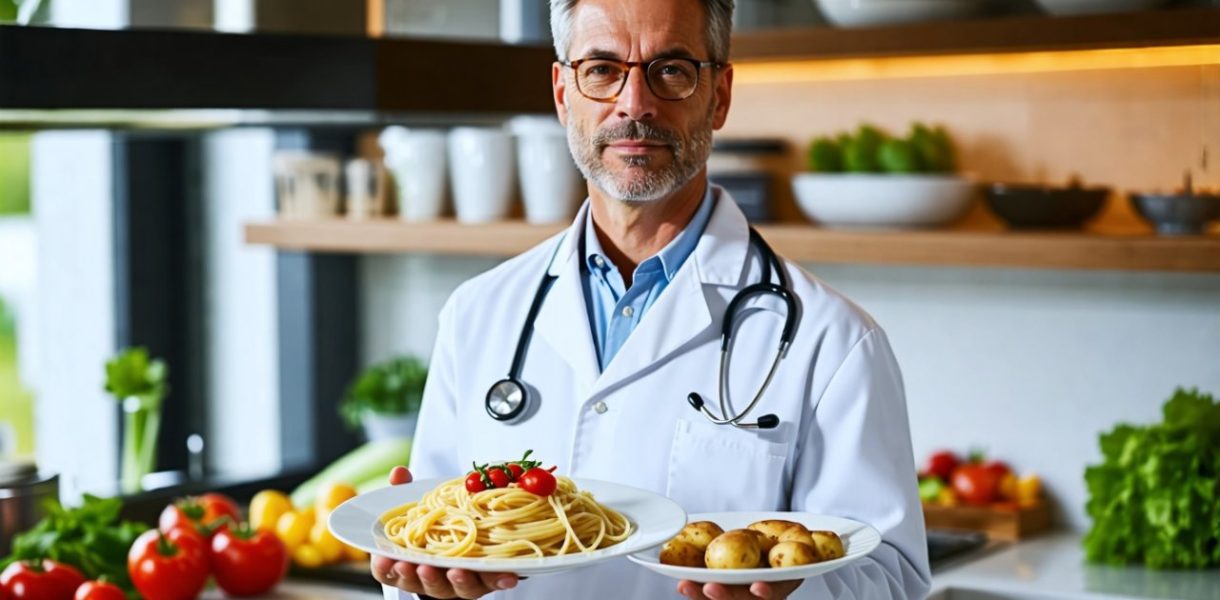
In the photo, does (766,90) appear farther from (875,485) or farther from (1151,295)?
(875,485)

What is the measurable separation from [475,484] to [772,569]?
1.23 feet

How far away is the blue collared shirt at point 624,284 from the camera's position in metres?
2.09

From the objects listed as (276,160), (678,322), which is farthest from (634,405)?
(276,160)

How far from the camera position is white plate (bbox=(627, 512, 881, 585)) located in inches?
64.6

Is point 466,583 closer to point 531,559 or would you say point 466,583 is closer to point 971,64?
point 531,559

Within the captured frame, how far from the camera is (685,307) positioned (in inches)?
80.7

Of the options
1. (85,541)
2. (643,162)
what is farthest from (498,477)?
(85,541)

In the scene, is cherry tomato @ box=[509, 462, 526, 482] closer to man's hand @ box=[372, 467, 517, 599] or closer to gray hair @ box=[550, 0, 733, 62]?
man's hand @ box=[372, 467, 517, 599]

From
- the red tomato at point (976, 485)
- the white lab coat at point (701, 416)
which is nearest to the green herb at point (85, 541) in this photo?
the white lab coat at point (701, 416)

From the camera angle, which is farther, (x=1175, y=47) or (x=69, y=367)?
(x=69, y=367)

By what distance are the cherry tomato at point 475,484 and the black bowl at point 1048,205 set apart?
1.48 m

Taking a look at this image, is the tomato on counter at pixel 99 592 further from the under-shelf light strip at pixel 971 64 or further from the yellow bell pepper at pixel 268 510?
the under-shelf light strip at pixel 971 64

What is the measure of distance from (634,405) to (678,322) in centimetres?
12

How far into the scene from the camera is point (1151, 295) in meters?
3.20
